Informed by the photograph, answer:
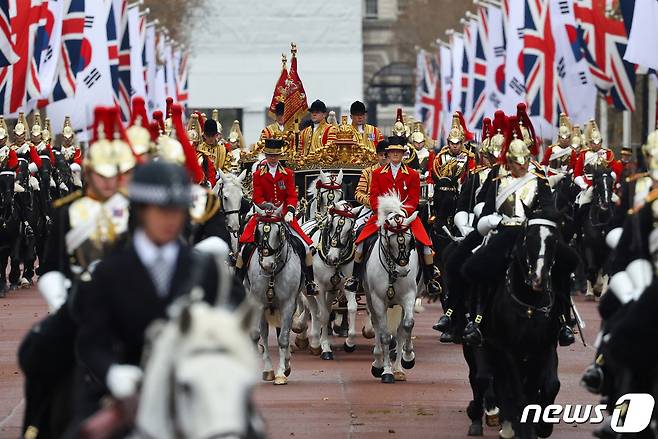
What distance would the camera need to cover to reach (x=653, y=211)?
10.5 meters

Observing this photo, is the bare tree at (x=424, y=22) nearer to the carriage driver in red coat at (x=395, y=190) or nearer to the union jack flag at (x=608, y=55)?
the union jack flag at (x=608, y=55)

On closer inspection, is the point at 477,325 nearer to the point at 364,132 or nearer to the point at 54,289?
the point at 54,289

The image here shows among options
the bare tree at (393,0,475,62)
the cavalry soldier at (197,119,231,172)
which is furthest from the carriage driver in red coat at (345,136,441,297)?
the bare tree at (393,0,475,62)

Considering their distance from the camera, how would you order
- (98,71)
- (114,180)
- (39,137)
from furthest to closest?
A: (98,71)
(39,137)
(114,180)

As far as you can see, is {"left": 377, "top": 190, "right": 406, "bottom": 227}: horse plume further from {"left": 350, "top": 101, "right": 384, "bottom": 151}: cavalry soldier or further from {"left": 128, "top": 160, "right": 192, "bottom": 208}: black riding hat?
{"left": 128, "top": 160, "right": 192, "bottom": 208}: black riding hat

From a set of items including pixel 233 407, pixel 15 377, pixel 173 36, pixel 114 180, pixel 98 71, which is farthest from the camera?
pixel 173 36

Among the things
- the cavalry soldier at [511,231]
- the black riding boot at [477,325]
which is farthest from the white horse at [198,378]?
the black riding boot at [477,325]

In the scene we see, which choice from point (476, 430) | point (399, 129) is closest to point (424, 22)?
point (399, 129)

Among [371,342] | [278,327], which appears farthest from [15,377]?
[371,342]

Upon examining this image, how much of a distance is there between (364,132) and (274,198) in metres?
5.28

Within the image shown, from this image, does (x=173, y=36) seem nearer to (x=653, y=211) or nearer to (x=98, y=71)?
(x=98, y=71)

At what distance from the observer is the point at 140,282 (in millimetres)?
7766

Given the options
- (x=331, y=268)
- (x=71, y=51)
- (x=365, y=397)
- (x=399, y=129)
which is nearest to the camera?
(x=365, y=397)

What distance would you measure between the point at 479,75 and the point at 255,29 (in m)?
44.1
